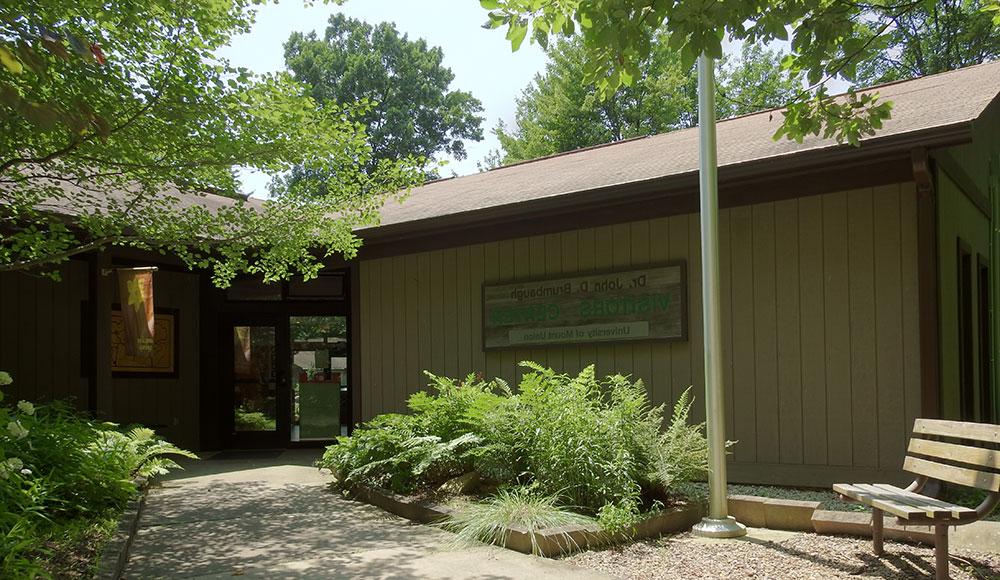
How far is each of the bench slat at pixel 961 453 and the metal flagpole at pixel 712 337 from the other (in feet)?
3.96

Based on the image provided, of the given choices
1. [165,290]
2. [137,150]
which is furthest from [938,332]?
[165,290]

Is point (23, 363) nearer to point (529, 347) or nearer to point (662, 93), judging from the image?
point (529, 347)

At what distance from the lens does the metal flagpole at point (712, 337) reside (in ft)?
18.7

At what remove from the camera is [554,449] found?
6156mm

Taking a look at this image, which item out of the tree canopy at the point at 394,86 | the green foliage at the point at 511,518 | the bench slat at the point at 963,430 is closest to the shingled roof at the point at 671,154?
the bench slat at the point at 963,430

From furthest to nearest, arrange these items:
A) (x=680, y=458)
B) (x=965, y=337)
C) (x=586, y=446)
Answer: (x=965, y=337) < (x=680, y=458) < (x=586, y=446)

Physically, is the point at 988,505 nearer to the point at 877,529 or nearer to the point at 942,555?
the point at 942,555

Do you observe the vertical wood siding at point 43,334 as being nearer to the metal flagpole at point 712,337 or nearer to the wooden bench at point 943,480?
the metal flagpole at point 712,337

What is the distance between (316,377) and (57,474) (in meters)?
6.64

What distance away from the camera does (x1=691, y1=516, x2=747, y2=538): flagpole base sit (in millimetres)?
5629

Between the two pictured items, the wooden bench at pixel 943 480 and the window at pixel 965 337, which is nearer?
the wooden bench at pixel 943 480

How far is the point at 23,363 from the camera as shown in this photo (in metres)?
10.4

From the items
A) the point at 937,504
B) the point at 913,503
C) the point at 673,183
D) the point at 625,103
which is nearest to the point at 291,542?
the point at 913,503

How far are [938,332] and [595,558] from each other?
368 centimetres
